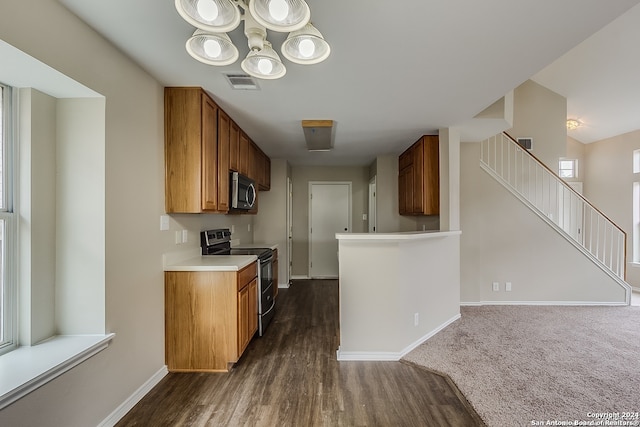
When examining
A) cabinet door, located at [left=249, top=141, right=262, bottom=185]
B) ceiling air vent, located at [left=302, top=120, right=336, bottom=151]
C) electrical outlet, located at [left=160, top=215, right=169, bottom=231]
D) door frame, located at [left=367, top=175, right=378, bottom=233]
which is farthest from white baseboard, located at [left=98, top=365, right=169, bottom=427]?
door frame, located at [left=367, top=175, right=378, bottom=233]

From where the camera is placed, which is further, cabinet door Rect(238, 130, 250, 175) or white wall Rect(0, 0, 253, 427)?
cabinet door Rect(238, 130, 250, 175)

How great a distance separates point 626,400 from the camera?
1972 mm

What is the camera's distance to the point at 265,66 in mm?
1621

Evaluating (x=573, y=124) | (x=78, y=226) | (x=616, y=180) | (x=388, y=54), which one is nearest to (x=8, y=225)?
(x=78, y=226)

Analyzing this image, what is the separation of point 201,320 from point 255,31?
84.4 inches

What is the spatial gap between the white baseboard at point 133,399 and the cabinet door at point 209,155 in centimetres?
136

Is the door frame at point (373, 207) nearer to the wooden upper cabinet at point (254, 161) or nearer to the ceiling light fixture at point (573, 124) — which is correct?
the wooden upper cabinet at point (254, 161)

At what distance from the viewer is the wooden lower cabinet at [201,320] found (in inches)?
91.4

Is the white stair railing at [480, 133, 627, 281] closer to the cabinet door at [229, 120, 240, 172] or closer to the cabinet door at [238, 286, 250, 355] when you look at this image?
the cabinet door at [229, 120, 240, 172]

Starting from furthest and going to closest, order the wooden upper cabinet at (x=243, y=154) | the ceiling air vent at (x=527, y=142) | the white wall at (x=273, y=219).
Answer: the ceiling air vent at (x=527, y=142) < the white wall at (x=273, y=219) < the wooden upper cabinet at (x=243, y=154)

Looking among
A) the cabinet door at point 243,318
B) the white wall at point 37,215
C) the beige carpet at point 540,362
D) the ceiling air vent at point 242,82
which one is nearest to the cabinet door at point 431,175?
the beige carpet at point 540,362

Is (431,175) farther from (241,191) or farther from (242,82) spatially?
(242,82)

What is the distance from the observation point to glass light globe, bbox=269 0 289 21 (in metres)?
1.17

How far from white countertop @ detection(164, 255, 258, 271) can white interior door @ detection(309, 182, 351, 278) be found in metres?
3.12
